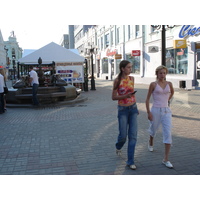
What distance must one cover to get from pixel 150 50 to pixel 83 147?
59.5 feet

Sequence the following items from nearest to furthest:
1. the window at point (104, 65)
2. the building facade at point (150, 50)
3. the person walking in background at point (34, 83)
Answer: the person walking in background at point (34, 83), the building facade at point (150, 50), the window at point (104, 65)

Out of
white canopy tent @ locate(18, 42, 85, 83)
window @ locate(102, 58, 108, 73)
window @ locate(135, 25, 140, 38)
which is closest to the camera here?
white canopy tent @ locate(18, 42, 85, 83)

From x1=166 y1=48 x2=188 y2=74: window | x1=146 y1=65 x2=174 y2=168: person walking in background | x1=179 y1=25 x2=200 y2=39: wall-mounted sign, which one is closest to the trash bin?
x1=166 y1=48 x2=188 y2=74: window

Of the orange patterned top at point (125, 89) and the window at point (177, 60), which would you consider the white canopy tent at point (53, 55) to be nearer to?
the window at point (177, 60)

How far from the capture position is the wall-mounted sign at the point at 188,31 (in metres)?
15.7

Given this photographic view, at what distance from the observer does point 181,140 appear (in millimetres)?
5395

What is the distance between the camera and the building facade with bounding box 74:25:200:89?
16609mm

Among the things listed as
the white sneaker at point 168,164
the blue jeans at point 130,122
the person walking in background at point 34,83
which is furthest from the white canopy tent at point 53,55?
the white sneaker at point 168,164

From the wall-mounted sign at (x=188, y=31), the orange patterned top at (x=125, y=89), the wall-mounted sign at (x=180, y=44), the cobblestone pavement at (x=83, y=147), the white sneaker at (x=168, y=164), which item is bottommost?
the cobblestone pavement at (x=83, y=147)

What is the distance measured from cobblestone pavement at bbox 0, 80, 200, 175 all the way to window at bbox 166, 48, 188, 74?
10.5 metres

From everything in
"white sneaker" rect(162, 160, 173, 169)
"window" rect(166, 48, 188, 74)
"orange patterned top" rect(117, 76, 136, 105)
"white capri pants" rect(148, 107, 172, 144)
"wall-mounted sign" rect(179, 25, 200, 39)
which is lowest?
"white sneaker" rect(162, 160, 173, 169)

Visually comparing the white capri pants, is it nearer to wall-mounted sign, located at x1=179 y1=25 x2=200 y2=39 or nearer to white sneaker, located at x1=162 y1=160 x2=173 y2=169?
white sneaker, located at x1=162 y1=160 x2=173 y2=169

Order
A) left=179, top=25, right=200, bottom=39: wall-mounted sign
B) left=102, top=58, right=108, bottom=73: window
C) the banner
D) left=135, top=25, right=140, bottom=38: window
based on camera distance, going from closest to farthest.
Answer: left=179, top=25, right=200, bottom=39: wall-mounted sign < the banner < left=135, top=25, right=140, bottom=38: window < left=102, top=58, right=108, bottom=73: window

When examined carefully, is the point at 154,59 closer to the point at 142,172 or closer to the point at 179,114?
the point at 179,114
